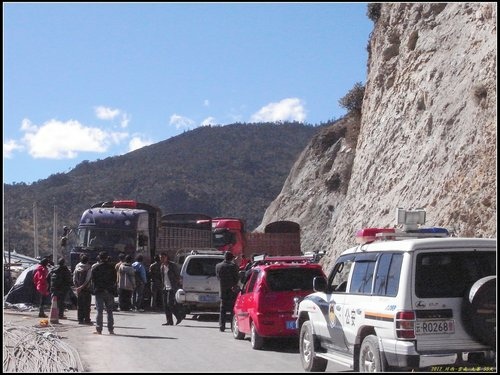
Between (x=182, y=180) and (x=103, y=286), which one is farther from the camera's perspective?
(x=182, y=180)

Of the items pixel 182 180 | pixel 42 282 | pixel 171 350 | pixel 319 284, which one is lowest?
pixel 171 350

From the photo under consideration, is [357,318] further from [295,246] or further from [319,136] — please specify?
[319,136]

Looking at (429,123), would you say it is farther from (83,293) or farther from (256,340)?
(256,340)

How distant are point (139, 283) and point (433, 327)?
17212mm

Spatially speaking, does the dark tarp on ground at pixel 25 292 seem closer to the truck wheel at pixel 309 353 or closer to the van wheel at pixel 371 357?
the truck wheel at pixel 309 353

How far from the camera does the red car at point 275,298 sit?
48.8 feet

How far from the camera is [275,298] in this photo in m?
15.0

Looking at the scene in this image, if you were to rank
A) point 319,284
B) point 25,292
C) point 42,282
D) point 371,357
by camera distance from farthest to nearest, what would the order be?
point 25,292, point 42,282, point 319,284, point 371,357

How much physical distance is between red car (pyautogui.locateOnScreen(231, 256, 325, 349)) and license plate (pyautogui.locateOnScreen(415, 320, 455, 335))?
5.93 meters

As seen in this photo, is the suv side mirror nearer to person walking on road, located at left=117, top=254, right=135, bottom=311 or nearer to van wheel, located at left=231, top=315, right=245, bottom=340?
van wheel, located at left=231, top=315, right=245, bottom=340

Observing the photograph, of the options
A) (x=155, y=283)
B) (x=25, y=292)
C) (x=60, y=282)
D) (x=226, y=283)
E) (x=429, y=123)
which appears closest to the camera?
(x=226, y=283)

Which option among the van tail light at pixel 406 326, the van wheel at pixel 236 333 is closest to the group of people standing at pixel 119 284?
the van wheel at pixel 236 333

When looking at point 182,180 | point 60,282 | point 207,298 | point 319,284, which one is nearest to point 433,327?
point 319,284

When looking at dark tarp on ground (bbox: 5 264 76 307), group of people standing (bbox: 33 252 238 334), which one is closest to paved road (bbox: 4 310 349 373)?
group of people standing (bbox: 33 252 238 334)
